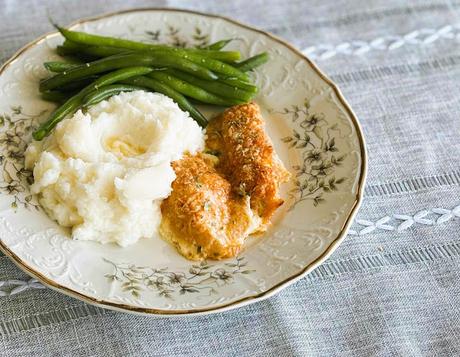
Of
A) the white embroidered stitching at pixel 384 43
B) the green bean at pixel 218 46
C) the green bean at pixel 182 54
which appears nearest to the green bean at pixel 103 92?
the green bean at pixel 182 54

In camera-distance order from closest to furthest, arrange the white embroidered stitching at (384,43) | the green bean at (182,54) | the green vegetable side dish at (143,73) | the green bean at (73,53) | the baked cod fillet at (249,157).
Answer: the baked cod fillet at (249,157), the green vegetable side dish at (143,73), the green bean at (182,54), the green bean at (73,53), the white embroidered stitching at (384,43)

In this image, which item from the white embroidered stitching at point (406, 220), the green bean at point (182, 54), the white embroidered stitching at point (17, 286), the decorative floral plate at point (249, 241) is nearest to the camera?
the decorative floral plate at point (249, 241)

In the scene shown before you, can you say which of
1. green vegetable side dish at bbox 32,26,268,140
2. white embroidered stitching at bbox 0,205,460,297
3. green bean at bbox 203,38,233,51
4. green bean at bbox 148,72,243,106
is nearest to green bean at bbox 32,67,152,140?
green vegetable side dish at bbox 32,26,268,140

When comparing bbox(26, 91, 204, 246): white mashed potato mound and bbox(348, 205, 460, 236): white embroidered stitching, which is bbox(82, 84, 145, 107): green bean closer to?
bbox(26, 91, 204, 246): white mashed potato mound

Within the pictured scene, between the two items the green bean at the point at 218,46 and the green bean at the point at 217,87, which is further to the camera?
the green bean at the point at 218,46

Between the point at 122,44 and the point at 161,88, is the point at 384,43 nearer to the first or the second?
the point at 161,88

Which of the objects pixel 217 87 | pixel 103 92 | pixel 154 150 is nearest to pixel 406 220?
pixel 217 87

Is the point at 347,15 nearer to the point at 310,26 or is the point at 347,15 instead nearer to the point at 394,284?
the point at 310,26

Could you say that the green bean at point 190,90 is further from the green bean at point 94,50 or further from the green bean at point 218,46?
the green bean at point 218,46
